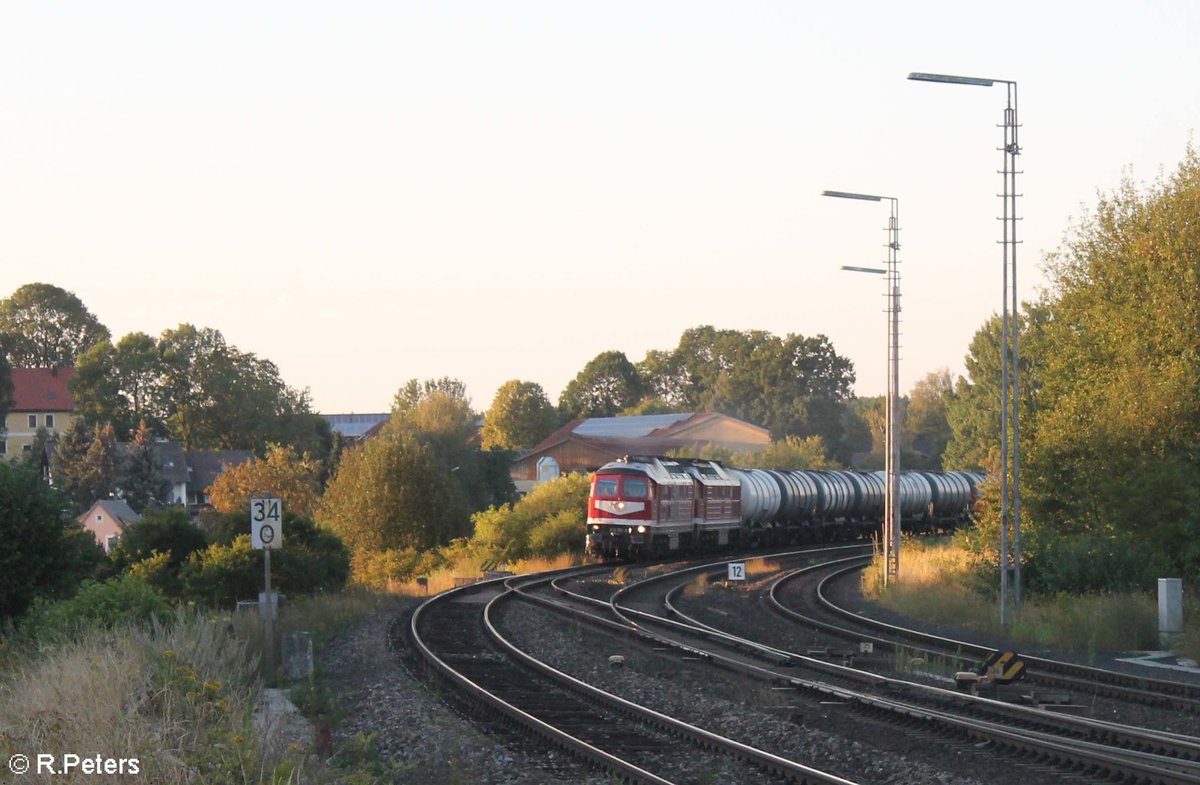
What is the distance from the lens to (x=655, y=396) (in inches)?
6624

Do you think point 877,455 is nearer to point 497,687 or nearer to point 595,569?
point 595,569

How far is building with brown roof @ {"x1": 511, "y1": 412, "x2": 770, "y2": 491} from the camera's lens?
9894 cm

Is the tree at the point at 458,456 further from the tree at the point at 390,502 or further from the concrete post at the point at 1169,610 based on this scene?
the concrete post at the point at 1169,610

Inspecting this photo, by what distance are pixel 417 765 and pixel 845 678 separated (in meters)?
7.17

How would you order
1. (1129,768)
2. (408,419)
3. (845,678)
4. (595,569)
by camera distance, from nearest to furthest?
(1129,768), (845,678), (595,569), (408,419)

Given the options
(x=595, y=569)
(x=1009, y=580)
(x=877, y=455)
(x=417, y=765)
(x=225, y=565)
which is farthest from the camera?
(x=877, y=455)

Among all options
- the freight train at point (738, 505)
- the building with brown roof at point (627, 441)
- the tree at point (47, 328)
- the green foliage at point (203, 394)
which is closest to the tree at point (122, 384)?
the green foliage at point (203, 394)

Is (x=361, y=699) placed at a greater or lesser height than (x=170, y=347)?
lesser

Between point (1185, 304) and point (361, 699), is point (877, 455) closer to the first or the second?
point (1185, 304)

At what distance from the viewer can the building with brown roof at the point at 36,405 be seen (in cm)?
11378

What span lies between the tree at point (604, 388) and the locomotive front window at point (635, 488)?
122 meters

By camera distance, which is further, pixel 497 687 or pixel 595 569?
pixel 595 569

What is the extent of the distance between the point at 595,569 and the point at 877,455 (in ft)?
287

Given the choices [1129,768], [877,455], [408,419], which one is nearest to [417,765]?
[1129,768]
